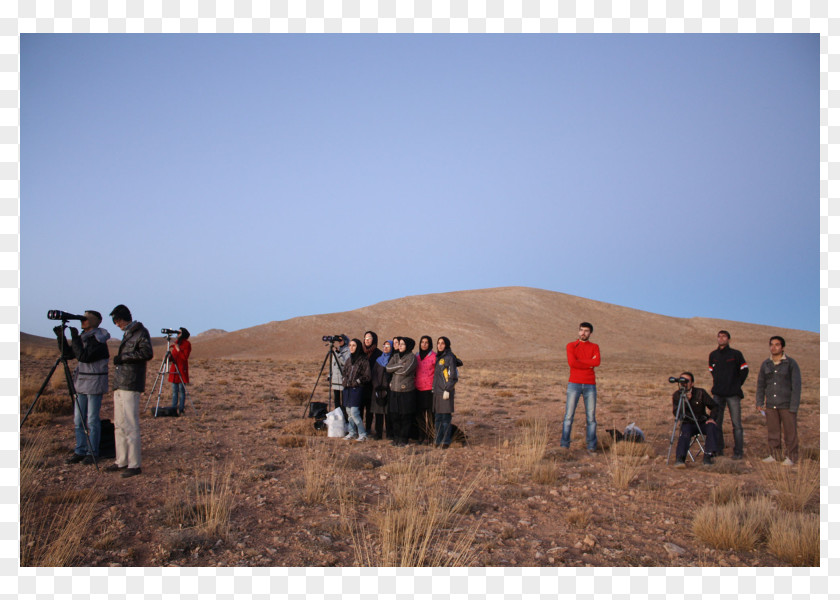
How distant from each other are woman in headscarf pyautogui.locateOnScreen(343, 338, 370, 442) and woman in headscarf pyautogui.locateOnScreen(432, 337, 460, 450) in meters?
1.25

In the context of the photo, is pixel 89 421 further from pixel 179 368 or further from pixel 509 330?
pixel 509 330

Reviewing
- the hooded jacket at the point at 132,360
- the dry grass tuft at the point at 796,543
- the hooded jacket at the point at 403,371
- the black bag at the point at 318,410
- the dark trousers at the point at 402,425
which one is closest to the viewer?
the dry grass tuft at the point at 796,543

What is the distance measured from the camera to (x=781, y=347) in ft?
25.0

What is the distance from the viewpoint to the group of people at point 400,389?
8.78 meters

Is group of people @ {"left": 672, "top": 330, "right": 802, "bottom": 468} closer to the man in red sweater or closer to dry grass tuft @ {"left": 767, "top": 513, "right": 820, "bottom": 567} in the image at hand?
the man in red sweater

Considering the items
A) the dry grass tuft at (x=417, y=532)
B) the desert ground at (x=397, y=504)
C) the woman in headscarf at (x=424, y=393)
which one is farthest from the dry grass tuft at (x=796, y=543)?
the woman in headscarf at (x=424, y=393)

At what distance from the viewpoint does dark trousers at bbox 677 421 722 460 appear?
7.72 metres

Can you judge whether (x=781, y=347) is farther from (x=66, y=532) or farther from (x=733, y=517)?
(x=66, y=532)

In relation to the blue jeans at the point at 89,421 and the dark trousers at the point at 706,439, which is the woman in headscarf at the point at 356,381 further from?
the dark trousers at the point at 706,439

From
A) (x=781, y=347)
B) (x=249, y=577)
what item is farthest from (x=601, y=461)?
(x=249, y=577)

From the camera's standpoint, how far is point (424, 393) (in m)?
9.16

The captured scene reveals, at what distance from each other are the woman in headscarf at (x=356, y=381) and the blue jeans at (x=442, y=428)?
1.24m

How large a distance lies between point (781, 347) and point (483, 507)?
5.07 metres

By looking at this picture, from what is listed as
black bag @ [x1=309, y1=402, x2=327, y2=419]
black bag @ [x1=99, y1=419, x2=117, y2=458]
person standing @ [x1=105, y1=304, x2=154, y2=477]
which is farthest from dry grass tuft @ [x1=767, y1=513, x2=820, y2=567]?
black bag @ [x1=309, y1=402, x2=327, y2=419]
